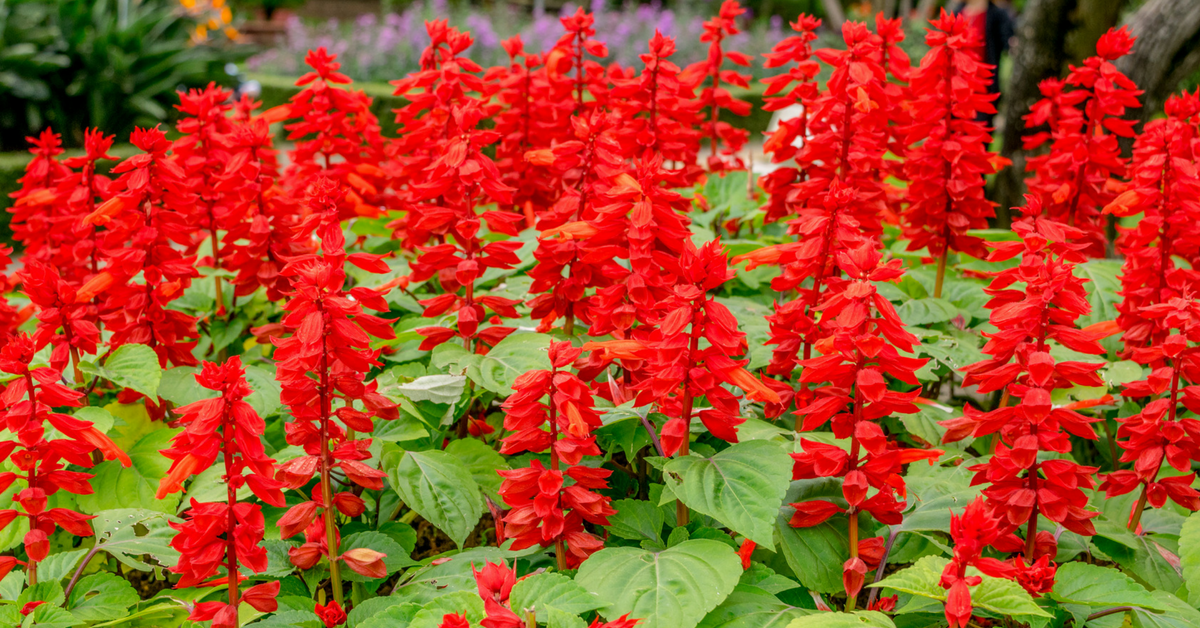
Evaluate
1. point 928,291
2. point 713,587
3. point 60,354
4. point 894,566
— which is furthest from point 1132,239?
point 60,354

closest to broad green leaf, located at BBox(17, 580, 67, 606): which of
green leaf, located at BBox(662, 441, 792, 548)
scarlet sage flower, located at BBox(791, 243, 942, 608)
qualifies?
green leaf, located at BBox(662, 441, 792, 548)

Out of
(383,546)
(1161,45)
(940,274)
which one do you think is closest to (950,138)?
(940,274)

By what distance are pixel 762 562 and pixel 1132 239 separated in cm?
126

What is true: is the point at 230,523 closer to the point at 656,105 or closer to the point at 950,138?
the point at 656,105

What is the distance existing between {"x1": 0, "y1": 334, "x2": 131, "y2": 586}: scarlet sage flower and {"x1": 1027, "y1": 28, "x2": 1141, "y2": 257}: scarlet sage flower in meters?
2.46

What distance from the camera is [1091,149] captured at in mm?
2719

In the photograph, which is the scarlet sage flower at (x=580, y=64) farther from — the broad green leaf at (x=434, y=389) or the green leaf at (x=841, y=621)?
the green leaf at (x=841, y=621)

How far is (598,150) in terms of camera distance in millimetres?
2158

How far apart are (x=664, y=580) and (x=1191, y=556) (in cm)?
102

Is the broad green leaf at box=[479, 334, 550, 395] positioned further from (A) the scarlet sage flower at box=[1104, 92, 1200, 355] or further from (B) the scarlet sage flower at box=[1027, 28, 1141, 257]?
(B) the scarlet sage flower at box=[1027, 28, 1141, 257]

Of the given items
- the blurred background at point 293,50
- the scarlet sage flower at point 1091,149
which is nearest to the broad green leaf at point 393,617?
the scarlet sage flower at point 1091,149

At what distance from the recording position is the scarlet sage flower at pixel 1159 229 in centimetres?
220

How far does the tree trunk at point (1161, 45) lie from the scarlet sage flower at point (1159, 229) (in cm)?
243

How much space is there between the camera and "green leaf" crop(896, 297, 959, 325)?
2533mm
